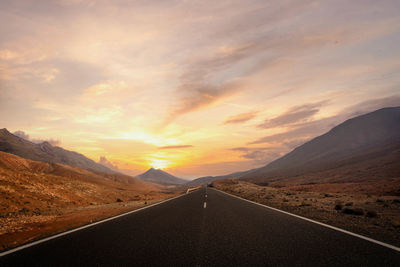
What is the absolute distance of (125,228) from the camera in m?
7.23

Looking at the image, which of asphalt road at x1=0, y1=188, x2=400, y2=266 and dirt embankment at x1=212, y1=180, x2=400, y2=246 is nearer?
asphalt road at x1=0, y1=188, x2=400, y2=266

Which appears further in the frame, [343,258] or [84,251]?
[84,251]

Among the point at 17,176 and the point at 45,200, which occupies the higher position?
the point at 17,176

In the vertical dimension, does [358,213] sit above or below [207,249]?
below

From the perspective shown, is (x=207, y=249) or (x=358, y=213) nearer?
(x=207, y=249)

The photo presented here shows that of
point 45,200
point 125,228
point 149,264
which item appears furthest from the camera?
point 45,200

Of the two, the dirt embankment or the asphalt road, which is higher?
the asphalt road

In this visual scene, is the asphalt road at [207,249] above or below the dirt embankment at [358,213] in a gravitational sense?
above

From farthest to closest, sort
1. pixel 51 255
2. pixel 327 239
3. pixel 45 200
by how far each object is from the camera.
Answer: pixel 45 200 < pixel 327 239 < pixel 51 255

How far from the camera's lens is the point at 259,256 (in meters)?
4.28

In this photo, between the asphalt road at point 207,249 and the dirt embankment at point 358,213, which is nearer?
the asphalt road at point 207,249

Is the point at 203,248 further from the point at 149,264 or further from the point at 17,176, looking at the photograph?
the point at 17,176

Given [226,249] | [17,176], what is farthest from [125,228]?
[17,176]

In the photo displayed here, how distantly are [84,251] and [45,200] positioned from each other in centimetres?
2126
